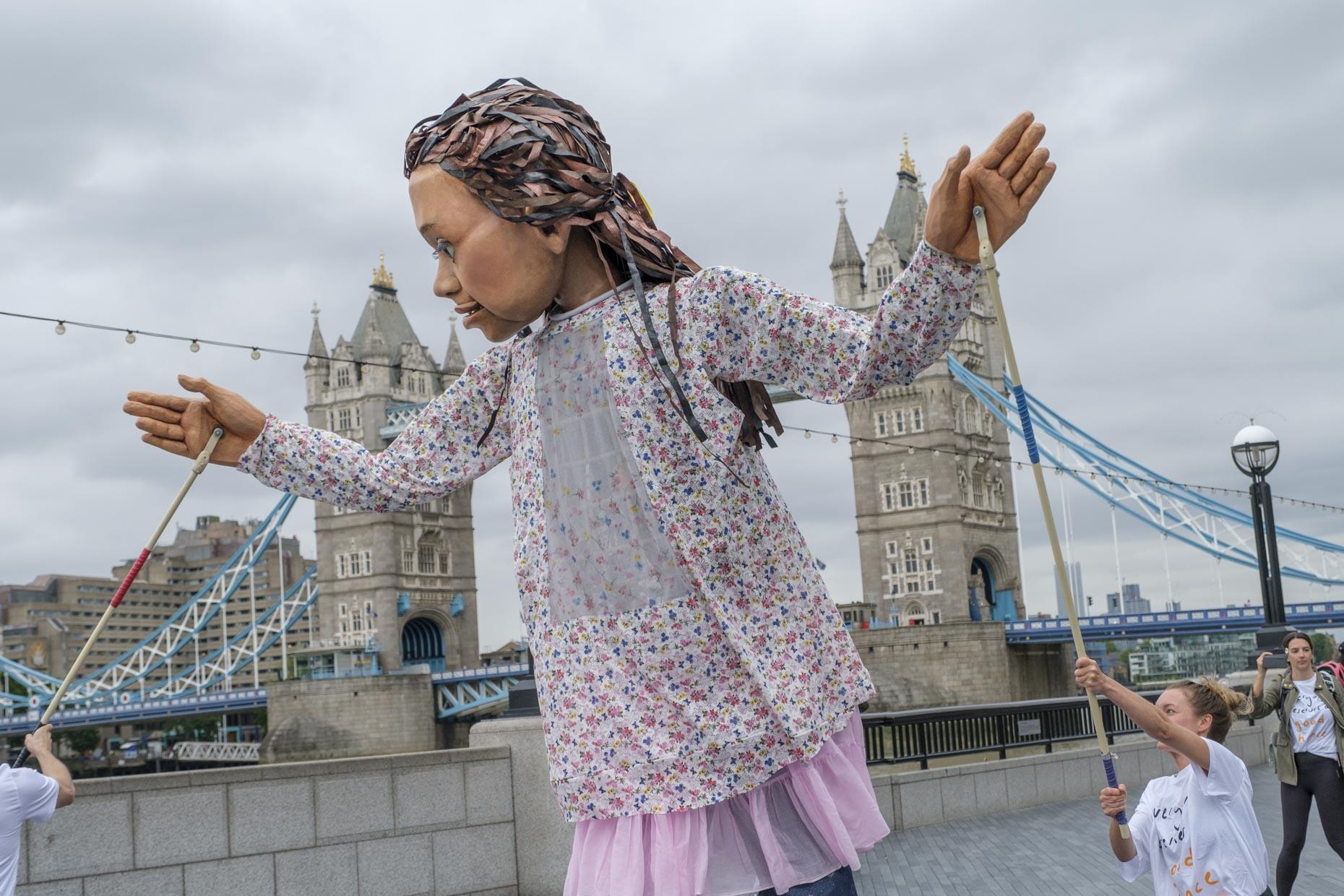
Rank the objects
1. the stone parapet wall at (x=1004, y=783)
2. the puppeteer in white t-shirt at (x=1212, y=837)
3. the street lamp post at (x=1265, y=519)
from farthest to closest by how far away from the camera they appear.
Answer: the street lamp post at (x=1265, y=519) → the stone parapet wall at (x=1004, y=783) → the puppeteer in white t-shirt at (x=1212, y=837)

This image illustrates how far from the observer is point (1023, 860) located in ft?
25.0

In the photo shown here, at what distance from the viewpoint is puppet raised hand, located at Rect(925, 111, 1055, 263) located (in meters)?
1.95

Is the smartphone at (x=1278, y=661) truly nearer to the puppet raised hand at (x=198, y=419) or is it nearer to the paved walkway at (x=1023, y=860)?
the paved walkway at (x=1023, y=860)

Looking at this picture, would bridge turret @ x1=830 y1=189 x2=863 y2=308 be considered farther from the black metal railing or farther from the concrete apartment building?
the concrete apartment building

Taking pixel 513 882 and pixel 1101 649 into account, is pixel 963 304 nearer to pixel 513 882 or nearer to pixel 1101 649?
pixel 513 882

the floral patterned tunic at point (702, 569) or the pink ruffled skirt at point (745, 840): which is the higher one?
the floral patterned tunic at point (702, 569)

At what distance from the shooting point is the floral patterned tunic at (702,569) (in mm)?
2113

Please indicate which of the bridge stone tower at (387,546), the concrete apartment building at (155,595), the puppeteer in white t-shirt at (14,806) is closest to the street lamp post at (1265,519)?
the puppeteer in white t-shirt at (14,806)

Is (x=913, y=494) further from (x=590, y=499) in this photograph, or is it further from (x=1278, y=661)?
(x=590, y=499)

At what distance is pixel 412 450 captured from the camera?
2676 millimetres

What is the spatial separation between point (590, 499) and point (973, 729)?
8600mm

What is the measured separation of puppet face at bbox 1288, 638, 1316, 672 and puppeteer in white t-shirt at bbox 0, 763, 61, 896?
206 inches

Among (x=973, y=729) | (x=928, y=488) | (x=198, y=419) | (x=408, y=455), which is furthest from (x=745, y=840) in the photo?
(x=928, y=488)

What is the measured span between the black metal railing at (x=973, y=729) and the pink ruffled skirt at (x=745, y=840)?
658 cm
